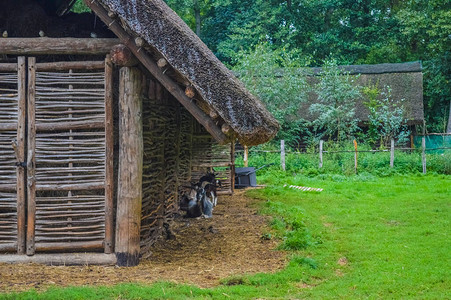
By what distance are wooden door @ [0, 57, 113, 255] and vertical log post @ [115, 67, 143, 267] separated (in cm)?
23

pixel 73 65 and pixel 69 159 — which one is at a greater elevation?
pixel 73 65

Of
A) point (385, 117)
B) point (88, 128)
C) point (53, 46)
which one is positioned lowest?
point (88, 128)

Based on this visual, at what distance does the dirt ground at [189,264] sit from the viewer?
6.04 m

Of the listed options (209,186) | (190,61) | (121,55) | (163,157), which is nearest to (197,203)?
(209,186)

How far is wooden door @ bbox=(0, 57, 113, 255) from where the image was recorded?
6.89 meters

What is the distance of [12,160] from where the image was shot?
6965mm

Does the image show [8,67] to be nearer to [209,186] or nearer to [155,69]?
[155,69]

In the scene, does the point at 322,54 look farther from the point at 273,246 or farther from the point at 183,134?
the point at 273,246

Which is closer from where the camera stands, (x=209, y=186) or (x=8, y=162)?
(x=8, y=162)

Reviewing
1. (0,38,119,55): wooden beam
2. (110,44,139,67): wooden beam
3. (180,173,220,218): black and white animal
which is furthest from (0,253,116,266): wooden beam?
(180,173,220,218): black and white animal

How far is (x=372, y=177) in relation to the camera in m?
16.7

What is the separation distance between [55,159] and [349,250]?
167 inches

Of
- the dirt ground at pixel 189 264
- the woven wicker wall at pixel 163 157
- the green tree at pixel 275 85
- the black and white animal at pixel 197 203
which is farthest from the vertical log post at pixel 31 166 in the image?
the green tree at pixel 275 85

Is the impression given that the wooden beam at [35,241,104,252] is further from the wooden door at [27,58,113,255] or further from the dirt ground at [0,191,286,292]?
the dirt ground at [0,191,286,292]
